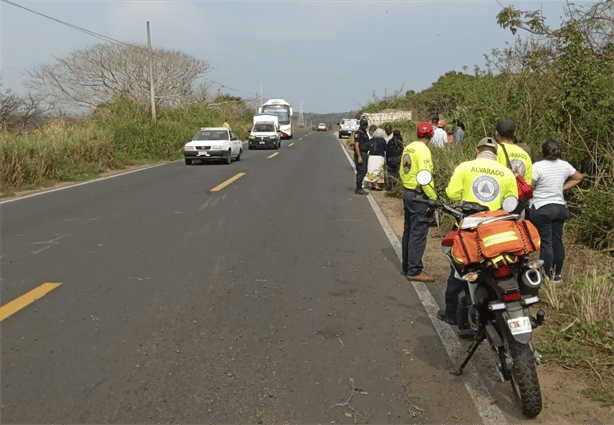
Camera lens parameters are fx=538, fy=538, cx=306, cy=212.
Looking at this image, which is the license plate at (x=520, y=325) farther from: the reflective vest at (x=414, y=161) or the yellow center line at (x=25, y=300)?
the yellow center line at (x=25, y=300)

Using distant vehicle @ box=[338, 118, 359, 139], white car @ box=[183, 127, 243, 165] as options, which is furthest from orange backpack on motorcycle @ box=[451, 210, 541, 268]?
distant vehicle @ box=[338, 118, 359, 139]

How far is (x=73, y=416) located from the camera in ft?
11.3

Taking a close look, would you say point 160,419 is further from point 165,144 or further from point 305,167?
point 165,144

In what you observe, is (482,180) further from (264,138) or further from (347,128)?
(347,128)

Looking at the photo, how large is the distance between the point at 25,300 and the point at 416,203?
4492mm

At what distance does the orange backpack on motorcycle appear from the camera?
359 cm

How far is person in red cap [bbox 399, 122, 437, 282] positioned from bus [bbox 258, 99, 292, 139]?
47087 mm

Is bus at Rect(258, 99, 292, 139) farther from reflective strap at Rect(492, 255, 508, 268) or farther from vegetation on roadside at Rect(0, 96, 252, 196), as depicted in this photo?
reflective strap at Rect(492, 255, 508, 268)

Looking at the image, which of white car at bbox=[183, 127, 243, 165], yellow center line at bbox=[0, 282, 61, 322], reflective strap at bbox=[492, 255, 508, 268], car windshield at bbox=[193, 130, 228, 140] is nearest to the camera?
reflective strap at bbox=[492, 255, 508, 268]

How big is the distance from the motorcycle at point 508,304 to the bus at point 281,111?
49.9 m

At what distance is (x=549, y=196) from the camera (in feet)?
20.3

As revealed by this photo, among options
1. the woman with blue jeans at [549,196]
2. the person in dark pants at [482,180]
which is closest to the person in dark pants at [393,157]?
the woman with blue jeans at [549,196]

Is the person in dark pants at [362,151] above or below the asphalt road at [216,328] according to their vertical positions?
above

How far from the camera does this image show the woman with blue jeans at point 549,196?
618 centimetres
